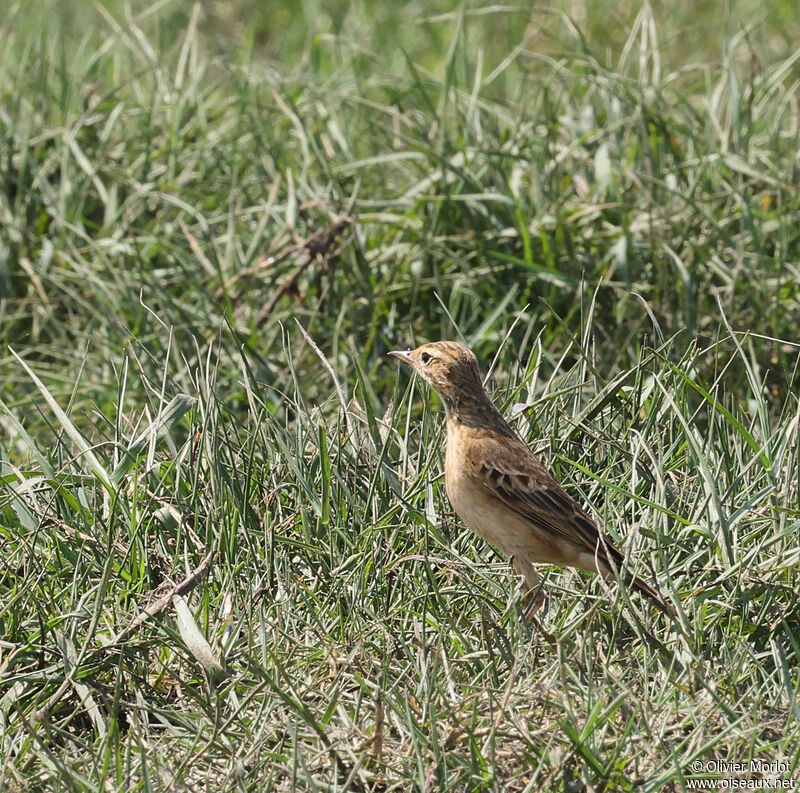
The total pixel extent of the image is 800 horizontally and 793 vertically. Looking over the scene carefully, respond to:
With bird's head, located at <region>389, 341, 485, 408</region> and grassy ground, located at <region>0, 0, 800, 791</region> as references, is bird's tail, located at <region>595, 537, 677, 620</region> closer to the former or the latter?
grassy ground, located at <region>0, 0, 800, 791</region>

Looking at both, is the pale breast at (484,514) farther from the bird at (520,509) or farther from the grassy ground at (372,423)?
the grassy ground at (372,423)

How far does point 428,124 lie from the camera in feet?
22.8

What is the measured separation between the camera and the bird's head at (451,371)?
448cm

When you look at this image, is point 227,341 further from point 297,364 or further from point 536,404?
point 536,404

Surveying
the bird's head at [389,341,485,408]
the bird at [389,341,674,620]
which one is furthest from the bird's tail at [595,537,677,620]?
the bird's head at [389,341,485,408]

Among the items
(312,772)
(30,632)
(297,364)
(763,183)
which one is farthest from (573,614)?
(763,183)

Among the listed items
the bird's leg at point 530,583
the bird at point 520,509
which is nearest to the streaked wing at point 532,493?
the bird at point 520,509

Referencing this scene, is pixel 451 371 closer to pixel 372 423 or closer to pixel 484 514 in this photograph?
pixel 372 423

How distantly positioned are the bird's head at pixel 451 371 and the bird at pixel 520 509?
0.46 ft

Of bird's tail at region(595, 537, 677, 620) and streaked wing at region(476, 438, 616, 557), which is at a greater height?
streaked wing at region(476, 438, 616, 557)

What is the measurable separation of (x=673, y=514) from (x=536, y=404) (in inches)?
31.0

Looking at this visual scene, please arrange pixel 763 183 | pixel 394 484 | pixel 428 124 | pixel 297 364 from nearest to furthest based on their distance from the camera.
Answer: pixel 394 484 < pixel 297 364 < pixel 763 183 < pixel 428 124

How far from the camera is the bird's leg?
4059 millimetres

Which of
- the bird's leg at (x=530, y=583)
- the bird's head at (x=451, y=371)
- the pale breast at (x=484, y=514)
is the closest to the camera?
the bird's leg at (x=530, y=583)
